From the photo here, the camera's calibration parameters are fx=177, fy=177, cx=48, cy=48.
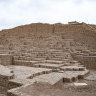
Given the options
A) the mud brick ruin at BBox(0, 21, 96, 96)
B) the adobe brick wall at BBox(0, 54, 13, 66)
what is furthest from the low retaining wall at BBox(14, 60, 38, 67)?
the adobe brick wall at BBox(0, 54, 13, 66)

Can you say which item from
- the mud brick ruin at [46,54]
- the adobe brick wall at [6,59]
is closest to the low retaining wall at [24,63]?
the mud brick ruin at [46,54]

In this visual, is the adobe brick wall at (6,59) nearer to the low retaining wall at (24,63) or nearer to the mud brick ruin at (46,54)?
the mud brick ruin at (46,54)

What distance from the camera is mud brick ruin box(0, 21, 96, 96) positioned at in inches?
307

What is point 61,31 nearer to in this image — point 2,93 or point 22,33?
point 22,33

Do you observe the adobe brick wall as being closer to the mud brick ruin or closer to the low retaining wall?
the mud brick ruin

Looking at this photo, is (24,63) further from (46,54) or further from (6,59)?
(46,54)

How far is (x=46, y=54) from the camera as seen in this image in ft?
45.9

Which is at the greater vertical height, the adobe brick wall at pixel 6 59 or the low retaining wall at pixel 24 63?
the adobe brick wall at pixel 6 59

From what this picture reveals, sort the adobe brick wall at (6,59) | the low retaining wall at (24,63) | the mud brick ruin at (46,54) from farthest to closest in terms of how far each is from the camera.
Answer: the adobe brick wall at (6,59) → the low retaining wall at (24,63) → the mud brick ruin at (46,54)

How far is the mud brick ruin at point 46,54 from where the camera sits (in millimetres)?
7801

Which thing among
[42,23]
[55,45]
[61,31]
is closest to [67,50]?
[55,45]

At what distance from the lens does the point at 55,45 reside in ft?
57.9

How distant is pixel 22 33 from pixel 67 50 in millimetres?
8661

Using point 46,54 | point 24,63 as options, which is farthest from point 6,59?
point 46,54
